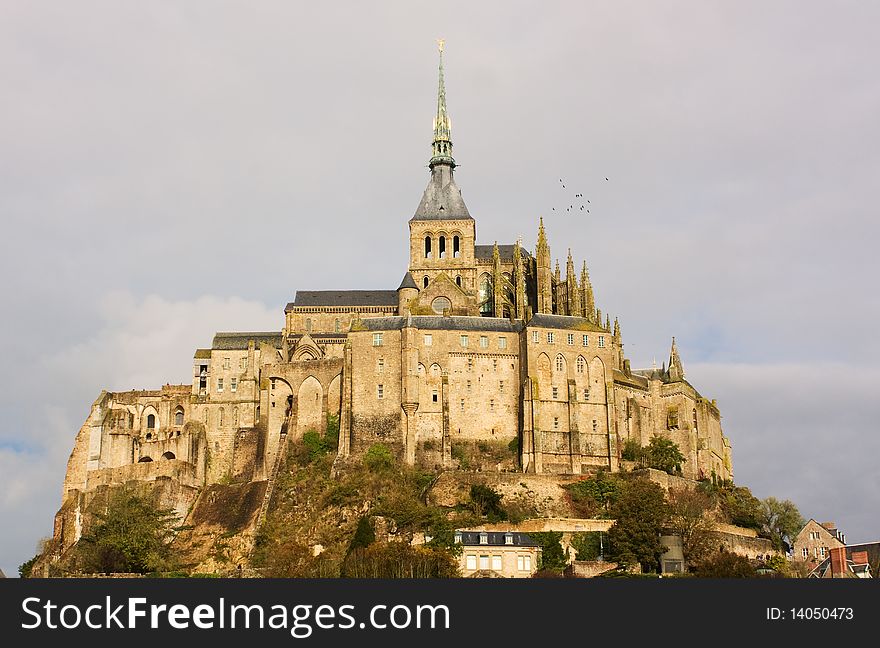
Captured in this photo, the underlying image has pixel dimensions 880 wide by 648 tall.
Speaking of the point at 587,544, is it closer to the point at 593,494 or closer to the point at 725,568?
the point at 593,494

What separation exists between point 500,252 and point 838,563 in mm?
41821

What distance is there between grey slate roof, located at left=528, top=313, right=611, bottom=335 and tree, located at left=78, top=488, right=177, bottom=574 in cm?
3040

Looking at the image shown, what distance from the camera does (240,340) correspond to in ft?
366

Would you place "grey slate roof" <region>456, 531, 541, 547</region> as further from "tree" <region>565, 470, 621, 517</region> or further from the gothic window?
the gothic window

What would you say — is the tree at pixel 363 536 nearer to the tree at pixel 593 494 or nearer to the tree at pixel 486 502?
the tree at pixel 486 502

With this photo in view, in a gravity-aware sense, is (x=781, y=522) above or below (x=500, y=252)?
below

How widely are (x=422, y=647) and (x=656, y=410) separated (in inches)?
1872

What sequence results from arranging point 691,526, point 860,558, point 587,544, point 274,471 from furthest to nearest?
point 274,471 < point 860,558 < point 691,526 < point 587,544

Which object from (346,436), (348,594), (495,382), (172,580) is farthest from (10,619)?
(495,382)

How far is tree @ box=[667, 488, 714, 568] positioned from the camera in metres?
85.2

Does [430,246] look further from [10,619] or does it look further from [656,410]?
[10,619]

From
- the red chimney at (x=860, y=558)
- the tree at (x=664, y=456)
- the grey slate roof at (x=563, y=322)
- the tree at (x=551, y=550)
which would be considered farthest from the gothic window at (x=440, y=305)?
the red chimney at (x=860, y=558)

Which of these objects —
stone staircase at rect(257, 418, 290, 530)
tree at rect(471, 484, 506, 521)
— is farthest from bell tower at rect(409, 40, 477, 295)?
tree at rect(471, 484, 506, 521)

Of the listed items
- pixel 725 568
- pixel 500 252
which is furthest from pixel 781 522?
pixel 500 252
